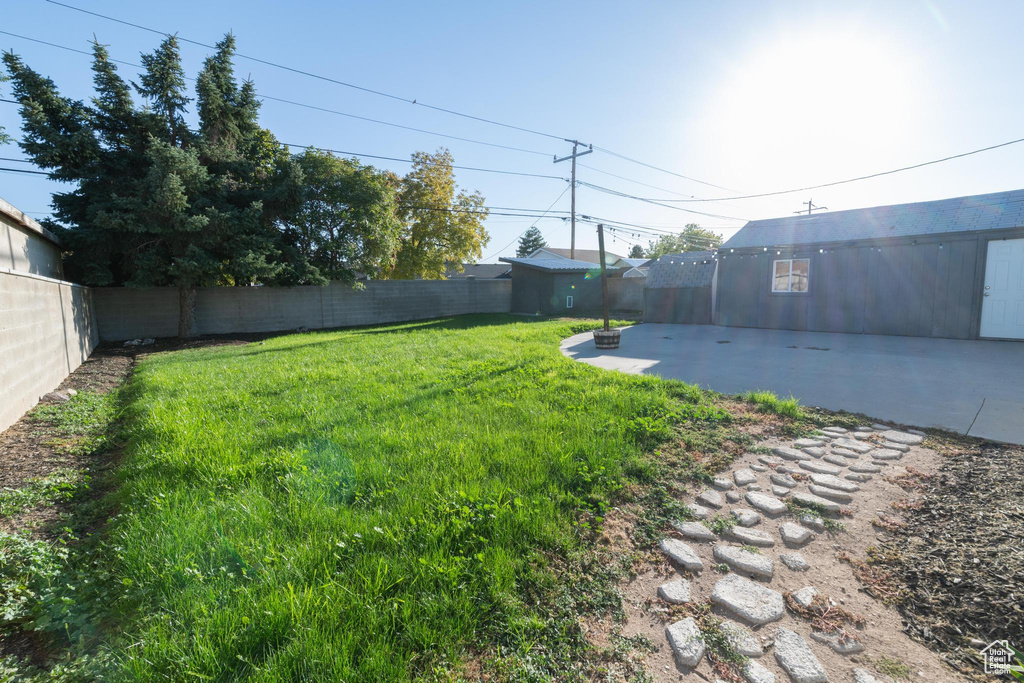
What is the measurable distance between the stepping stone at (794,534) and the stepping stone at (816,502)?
1.01 ft

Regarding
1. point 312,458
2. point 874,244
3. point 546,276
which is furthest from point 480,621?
point 546,276

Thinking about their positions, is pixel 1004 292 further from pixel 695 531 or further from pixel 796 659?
pixel 796 659

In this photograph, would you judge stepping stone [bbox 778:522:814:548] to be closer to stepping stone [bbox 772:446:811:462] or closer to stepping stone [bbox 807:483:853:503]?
stepping stone [bbox 807:483:853:503]

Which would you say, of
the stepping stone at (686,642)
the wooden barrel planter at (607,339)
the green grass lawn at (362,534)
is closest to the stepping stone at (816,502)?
the green grass lawn at (362,534)

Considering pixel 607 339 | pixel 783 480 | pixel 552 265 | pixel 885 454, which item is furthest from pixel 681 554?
pixel 552 265

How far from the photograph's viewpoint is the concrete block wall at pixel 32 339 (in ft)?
15.5

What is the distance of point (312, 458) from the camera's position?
10.8ft

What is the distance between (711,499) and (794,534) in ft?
1.61

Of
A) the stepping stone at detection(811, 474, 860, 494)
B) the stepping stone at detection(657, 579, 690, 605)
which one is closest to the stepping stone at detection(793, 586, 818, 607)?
the stepping stone at detection(657, 579, 690, 605)

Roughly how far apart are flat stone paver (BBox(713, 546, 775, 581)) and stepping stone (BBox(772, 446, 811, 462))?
5.06 feet

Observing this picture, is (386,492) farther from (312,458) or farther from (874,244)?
(874,244)

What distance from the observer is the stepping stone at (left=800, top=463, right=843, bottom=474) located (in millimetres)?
3217

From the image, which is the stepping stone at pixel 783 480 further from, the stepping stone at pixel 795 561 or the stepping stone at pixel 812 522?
the stepping stone at pixel 795 561

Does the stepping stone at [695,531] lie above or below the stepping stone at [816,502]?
below
